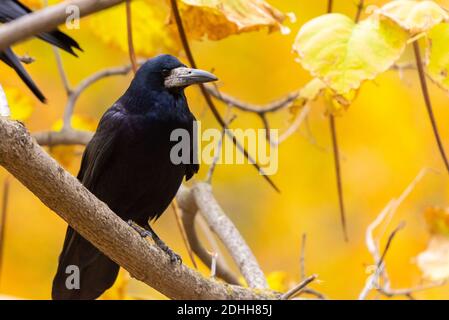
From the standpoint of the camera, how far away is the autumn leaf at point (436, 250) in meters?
3.21

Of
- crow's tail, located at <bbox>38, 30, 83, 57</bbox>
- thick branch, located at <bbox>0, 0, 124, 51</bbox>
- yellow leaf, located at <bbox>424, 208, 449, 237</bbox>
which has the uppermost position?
crow's tail, located at <bbox>38, 30, 83, 57</bbox>

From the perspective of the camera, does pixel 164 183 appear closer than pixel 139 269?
No

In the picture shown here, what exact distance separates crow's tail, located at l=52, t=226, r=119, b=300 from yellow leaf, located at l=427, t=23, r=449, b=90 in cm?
169

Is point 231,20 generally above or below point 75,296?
above

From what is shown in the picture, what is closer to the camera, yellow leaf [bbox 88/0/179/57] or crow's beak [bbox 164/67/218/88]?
crow's beak [bbox 164/67/218/88]

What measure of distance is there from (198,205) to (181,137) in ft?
1.98

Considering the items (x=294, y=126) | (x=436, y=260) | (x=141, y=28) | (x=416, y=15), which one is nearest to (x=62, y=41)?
(x=141, y=28)

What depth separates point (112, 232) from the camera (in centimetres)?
235

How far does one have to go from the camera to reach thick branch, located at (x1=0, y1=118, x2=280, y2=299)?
1987mm

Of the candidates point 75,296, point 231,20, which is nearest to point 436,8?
point 231,20

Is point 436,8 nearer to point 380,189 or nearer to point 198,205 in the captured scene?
point 198,205

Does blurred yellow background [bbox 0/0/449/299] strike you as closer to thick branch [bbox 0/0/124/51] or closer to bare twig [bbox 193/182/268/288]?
bare twig [bbox 193/182/268/288]

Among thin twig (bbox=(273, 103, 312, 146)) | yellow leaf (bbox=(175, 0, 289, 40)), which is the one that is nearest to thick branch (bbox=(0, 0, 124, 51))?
yellow leaf (bbox=(175, 0, 289, 40))

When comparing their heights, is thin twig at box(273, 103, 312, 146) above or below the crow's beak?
above
